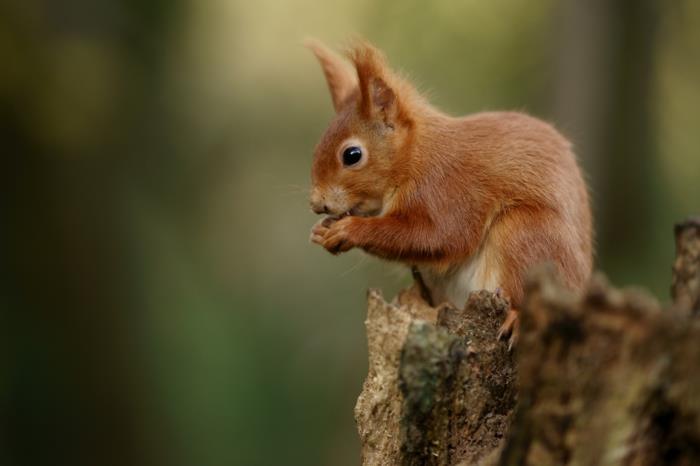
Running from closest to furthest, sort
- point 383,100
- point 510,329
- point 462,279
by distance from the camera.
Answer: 1. point 510,329
2. point 462,279
3. point 383,100

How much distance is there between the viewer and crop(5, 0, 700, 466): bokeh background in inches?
211

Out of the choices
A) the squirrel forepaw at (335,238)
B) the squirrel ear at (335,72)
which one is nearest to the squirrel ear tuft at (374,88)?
the squirrel ear at (335,72)

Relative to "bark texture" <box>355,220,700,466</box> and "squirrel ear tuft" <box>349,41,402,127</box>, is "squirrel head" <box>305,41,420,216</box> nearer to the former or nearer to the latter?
"squirrel ear tuft" <box>349,41,402,127</box>

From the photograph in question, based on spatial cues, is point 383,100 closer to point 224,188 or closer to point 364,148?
point 364,148

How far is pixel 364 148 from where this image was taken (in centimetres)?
269

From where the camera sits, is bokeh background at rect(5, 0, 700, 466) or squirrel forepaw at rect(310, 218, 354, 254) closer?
squirrel forepaw at rect(310, 218, 354, 254)

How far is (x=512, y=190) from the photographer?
8.26 feet

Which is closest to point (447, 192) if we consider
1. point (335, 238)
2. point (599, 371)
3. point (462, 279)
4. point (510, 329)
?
point (462, 279)

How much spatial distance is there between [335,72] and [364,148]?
0.50 m

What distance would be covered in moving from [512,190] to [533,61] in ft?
14.4

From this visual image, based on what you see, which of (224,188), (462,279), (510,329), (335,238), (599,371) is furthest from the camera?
(224,188)

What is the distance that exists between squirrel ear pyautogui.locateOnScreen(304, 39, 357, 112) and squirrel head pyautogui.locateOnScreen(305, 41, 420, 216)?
22 cm

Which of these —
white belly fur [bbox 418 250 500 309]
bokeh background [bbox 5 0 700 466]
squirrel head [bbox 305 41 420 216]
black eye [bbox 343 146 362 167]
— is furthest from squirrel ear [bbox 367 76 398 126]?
bokeh background [bbox 5 0 700 466]

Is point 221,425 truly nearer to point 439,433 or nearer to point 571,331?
point 439,433
